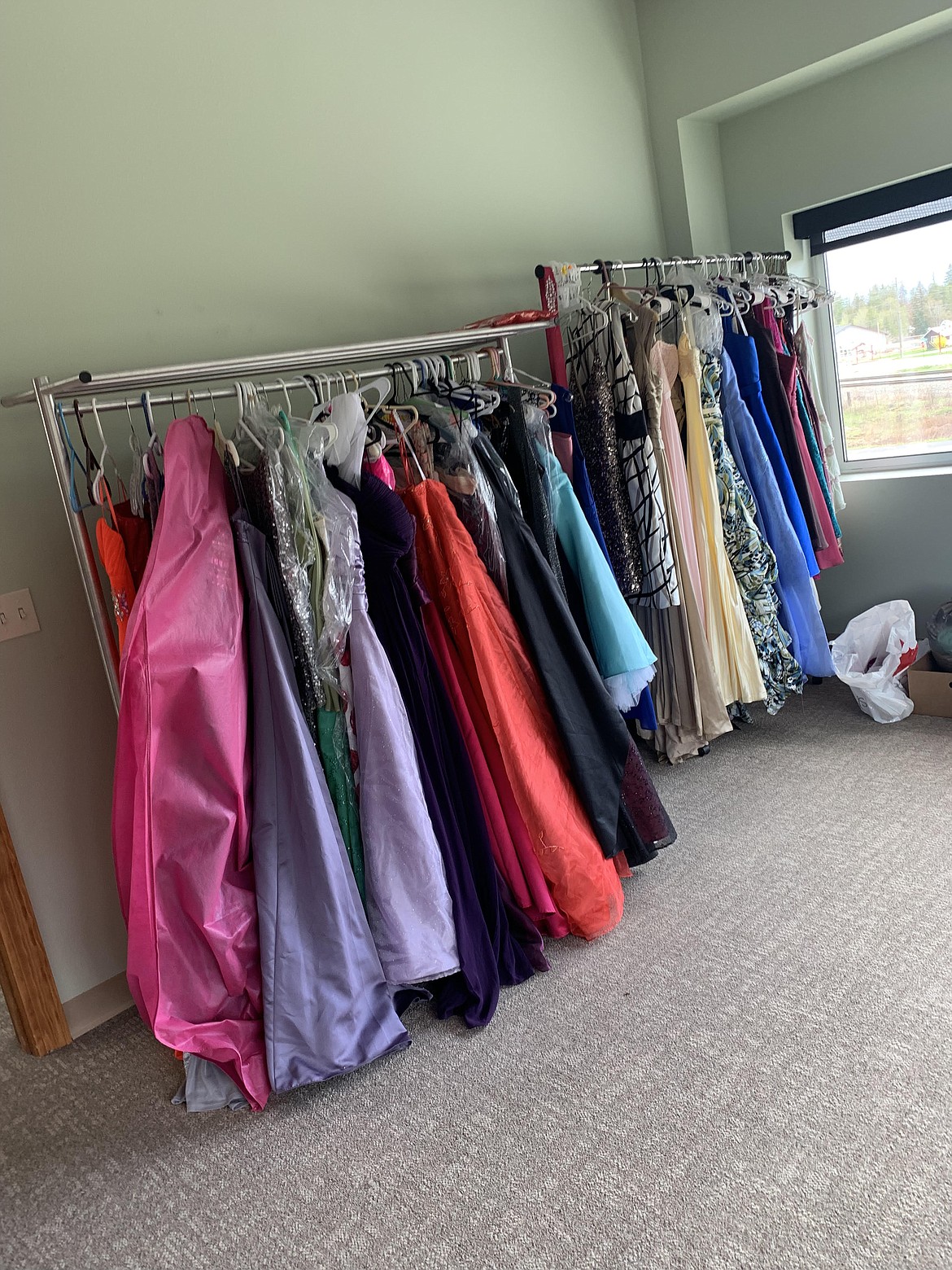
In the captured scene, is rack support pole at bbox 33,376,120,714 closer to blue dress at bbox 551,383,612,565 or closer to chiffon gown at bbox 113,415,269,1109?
chiffon gown at bbox 113,415,269,1109

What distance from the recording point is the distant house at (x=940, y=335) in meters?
3.36

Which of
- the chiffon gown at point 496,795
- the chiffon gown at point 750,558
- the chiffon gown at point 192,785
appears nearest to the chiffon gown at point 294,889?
the chiffon gown at point 192,785

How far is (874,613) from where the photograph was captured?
3.25m

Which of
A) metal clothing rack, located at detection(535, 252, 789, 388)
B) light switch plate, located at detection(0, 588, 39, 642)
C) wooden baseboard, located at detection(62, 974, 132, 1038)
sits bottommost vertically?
wooden baseboard, located at detection(62, 974, 132, 1038)

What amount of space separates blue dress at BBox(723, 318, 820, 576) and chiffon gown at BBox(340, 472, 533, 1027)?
1.56m

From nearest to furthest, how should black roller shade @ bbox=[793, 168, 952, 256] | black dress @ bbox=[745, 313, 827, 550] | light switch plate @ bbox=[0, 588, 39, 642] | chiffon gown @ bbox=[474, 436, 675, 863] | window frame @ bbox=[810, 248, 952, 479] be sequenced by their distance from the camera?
light switch plate @ bbox=[0, 588, 39, 642]
chiffon gown @ bbox=[474, 436, 675, 863]
black dress @ bbox=[745, 313, 827, 550]
black roller shade @ bbox=[793, 168, 952, 256]
window frame @ bbox=[810, 248, 952, 479]

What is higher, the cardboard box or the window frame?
the window frame

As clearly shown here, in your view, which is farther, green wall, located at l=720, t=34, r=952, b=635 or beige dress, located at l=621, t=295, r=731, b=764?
green wall, located at l=720, t=34, r=952, b=635

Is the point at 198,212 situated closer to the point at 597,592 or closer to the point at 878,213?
the point at 597,592

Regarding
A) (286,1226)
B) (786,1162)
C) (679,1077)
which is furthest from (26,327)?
(786,1162)

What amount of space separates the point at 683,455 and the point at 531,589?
92 cm

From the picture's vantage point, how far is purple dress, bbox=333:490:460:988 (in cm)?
193

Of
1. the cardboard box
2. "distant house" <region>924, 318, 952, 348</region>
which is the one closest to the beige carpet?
the cardboard box

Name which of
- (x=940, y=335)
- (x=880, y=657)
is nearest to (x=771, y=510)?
(x=880, y=657)
